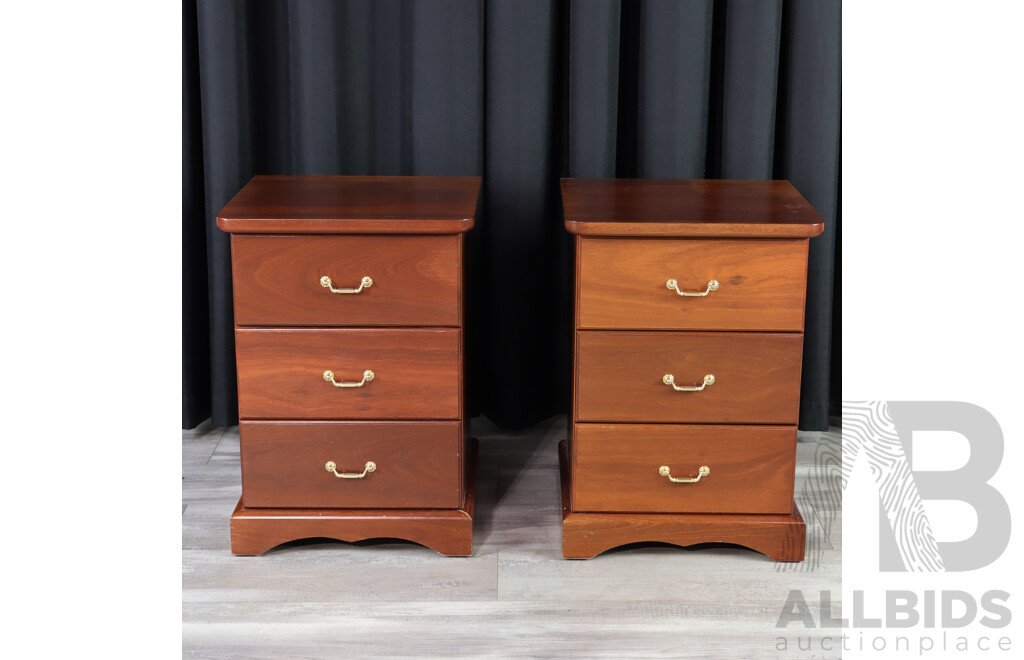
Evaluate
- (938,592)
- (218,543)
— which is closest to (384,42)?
(218,543)

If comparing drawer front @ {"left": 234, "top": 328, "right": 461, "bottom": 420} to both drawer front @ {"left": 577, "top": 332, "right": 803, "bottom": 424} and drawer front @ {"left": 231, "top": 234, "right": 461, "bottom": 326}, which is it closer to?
drawer front @ {"left": 231, "top": 234, "right": 461, "bottom": 326}

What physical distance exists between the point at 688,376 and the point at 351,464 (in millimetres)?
560

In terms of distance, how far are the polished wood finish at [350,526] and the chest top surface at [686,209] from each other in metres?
0.53

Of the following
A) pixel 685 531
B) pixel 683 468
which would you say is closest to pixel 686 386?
pixel 683 468

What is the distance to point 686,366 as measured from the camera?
1.60 m

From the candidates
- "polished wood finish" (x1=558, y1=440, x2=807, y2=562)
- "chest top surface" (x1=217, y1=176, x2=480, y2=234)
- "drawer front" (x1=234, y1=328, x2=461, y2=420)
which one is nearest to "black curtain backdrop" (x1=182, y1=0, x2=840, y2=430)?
"chest top surface" (x1=217, y1=176, x2=480, y2=234)

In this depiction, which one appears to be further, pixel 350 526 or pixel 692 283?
pixel 350 526

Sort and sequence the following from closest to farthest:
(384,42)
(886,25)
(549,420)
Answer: (886,25) → (384,42) → (549,420)

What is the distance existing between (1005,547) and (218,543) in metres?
1.28

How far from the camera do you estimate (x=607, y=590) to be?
1.61 m

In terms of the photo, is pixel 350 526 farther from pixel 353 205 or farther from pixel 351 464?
pixel 353 205

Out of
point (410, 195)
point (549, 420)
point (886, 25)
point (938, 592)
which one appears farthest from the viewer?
point (549, 420)

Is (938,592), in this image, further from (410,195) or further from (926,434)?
(410,195)
